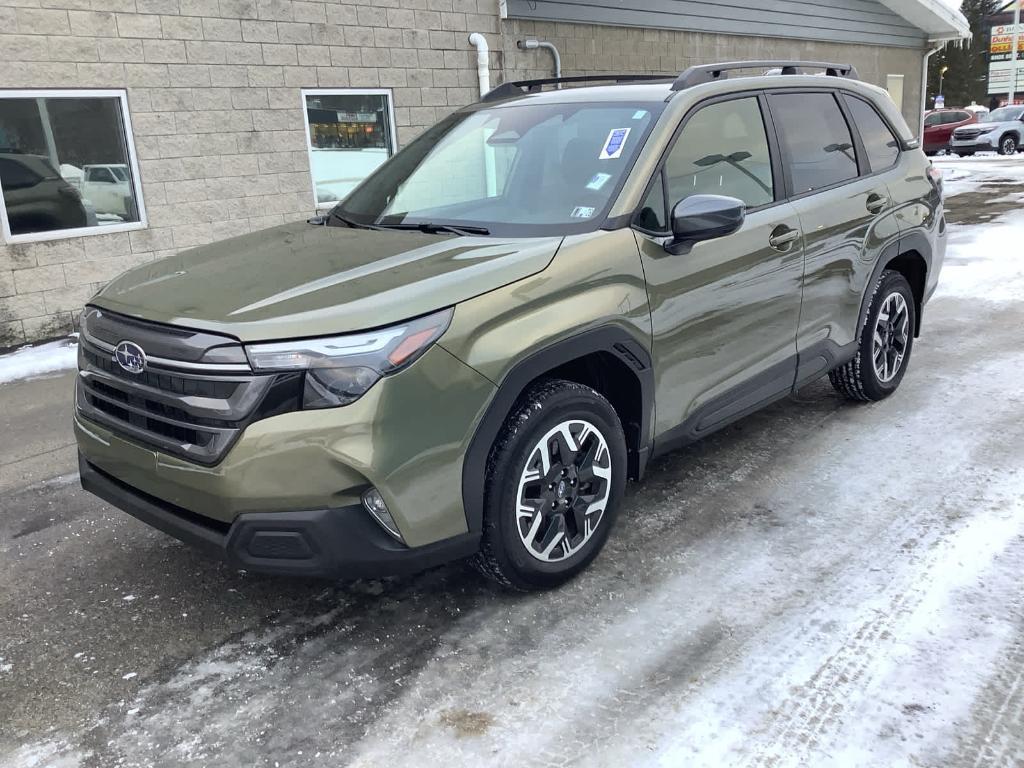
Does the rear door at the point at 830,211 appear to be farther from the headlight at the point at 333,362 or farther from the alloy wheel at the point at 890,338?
the headlight at the point at 333,362

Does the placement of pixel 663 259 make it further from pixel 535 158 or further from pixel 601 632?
pixel 601 632

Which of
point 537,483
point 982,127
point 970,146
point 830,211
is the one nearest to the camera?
point 537,483

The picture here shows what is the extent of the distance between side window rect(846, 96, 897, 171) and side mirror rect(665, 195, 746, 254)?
194 centimetres

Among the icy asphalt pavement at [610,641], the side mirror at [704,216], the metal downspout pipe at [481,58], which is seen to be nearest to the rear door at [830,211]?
Answer: the icy asphalt pavement at [610,641]

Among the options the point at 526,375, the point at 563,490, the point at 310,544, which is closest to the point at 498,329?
the point at 526,375

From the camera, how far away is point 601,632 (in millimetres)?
3070

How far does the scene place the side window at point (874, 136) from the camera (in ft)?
16.1

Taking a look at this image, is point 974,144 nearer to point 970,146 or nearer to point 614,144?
point 970,146

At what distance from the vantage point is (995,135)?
2841 centimetres

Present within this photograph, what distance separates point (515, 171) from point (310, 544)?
1.99 m

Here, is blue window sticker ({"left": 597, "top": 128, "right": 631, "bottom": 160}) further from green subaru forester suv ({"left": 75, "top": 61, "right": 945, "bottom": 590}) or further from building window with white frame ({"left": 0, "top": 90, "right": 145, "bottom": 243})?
building window with white frame ({"left": 0, "top": 90, "right": 145, "bottom": 243})

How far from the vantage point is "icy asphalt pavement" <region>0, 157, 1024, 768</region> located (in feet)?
8.35

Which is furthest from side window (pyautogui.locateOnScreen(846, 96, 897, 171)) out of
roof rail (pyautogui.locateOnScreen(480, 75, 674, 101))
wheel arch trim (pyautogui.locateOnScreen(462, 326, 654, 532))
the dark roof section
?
wheel arch trim (pyautogui.locateOnScreen(462, 326, 654, 532))

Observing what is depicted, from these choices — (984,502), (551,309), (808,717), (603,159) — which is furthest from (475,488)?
(984,502)
